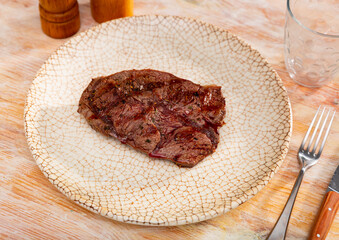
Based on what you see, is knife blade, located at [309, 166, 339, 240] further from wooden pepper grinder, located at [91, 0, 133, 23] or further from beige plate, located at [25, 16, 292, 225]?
wooden pepper grinder, located at [91, 0, 133, 23]

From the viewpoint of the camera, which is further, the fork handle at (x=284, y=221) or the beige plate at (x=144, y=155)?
the beige plate at (x=144, y=155)

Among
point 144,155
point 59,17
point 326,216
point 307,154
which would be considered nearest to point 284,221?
point 326,216

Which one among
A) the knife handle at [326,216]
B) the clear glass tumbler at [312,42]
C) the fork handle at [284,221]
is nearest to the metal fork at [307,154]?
the fork handle at [284,221]

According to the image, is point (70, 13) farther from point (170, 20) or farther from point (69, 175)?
point (69, 175)

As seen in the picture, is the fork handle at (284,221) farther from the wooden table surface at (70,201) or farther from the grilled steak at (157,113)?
the grilled steak at (157,113)

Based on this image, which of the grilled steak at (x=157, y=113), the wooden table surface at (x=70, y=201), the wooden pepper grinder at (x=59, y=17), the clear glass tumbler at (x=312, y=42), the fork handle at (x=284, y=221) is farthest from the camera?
the wooden pepper grinder at (x=59, y=17)

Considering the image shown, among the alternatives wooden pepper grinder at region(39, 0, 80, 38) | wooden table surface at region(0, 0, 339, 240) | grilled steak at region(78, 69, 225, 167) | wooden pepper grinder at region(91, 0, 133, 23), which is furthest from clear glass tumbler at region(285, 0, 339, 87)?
wooden pepper grinder at region(39, 0, 80, 38)

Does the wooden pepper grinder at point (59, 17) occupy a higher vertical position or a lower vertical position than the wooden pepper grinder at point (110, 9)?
lower
